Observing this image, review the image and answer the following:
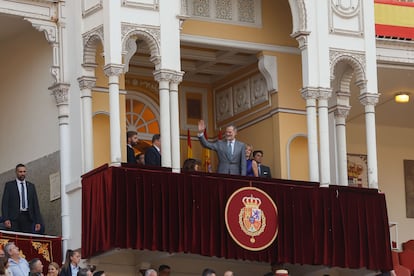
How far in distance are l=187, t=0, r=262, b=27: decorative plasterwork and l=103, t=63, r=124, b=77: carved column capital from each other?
2920 mm

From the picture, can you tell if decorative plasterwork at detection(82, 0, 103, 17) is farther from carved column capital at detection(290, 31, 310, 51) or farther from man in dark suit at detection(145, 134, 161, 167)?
carved column capital at detection(290, 31, 310, 51)

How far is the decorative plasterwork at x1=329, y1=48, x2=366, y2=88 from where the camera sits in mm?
32156

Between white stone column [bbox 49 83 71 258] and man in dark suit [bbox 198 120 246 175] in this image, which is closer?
white stone column [bbox 49 83 71 258]

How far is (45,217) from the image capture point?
31.8 metres

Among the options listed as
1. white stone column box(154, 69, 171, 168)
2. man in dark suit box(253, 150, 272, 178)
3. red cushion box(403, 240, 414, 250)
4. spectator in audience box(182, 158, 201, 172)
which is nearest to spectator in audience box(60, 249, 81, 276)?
white stone column box(154, 69, 171, 168)

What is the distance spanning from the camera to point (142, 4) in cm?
3028

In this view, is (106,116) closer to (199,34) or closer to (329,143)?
(199,34)

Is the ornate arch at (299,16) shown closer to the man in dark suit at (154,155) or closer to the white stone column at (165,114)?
the white stone column at (165,114)

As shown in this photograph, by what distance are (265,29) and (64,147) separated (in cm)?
514

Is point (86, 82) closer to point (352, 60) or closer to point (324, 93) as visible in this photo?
point (324, 93)

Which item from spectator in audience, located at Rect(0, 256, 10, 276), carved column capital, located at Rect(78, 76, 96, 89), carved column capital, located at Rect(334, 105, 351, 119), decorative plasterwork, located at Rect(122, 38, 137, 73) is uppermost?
decorative plasterwork, located at Rect(122, 38, 137, 73)

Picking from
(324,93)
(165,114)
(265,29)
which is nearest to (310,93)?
(324,93)

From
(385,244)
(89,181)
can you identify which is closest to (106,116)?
(89,181)

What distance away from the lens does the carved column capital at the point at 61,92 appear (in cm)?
3111
